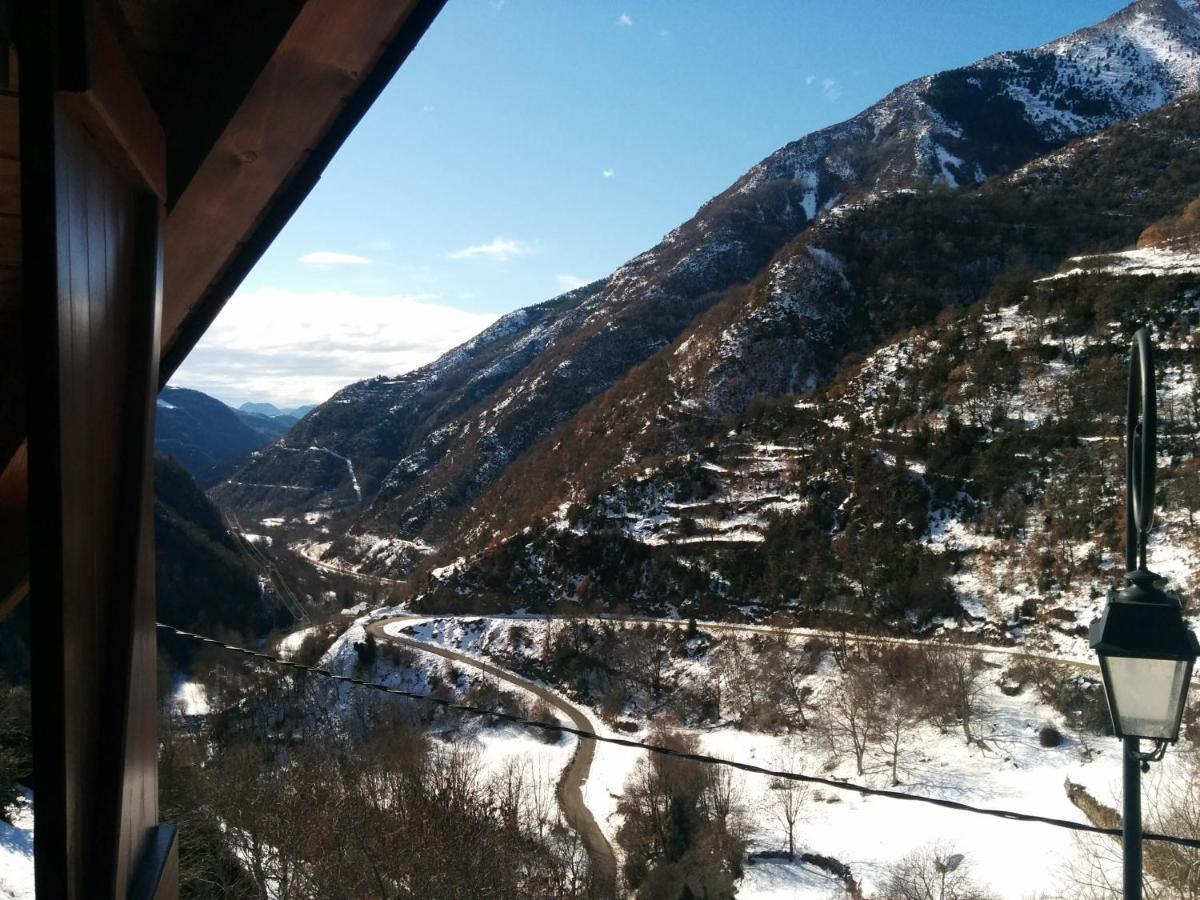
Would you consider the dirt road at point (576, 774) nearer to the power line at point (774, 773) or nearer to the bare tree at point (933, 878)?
the bare tree at point (933, 878)

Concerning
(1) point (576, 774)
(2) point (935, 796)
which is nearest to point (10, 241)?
(2) point (935, 796)

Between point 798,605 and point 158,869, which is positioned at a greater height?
point 158,869

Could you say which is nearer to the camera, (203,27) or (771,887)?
(203,27)

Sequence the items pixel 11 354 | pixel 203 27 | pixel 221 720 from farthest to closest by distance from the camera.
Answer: pixel 221 720 < pixel 11 354 < pixel 203 27

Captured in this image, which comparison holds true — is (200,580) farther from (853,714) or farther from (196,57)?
(196,57)

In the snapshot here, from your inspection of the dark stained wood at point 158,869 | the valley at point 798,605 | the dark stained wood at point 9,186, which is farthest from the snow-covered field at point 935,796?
the dark stained wood at point 9,186

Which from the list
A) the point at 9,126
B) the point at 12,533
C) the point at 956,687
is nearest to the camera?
the point at 9,126

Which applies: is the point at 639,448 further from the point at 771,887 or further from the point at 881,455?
the point at 771,887

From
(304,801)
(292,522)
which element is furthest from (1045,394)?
(292,522)
